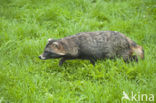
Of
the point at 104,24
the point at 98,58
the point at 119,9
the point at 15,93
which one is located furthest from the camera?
the point at 119,9

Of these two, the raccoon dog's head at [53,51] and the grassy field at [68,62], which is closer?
the grassy field at [68,62]

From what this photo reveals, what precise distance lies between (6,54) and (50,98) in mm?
2420

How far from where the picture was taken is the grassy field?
3.56m

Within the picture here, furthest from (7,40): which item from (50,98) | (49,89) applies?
(50,98)

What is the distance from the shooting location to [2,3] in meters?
8.15

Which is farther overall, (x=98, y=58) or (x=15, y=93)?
(x=98, y=58)

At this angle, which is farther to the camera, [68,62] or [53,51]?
[68,62]

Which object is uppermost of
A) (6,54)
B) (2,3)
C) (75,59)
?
(2,3)

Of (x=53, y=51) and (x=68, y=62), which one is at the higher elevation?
(x=53, y=51)

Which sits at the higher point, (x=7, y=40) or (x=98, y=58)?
(x=7, y=40)

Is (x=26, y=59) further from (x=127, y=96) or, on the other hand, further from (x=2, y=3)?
(x=2, y=3)

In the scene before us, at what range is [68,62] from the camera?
5.32m

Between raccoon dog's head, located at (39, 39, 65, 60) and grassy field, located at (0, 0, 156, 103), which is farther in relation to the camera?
raccoon dog's head, located at (39, 39, 65, 60)

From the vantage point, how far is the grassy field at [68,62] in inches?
140
